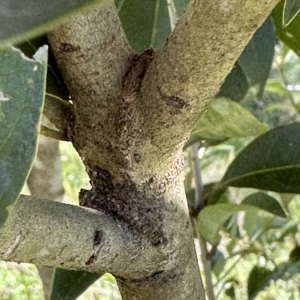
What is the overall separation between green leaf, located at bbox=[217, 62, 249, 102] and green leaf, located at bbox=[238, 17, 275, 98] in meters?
0.02

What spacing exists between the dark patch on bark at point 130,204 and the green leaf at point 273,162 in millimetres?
204

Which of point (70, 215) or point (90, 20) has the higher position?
point (90, 20)

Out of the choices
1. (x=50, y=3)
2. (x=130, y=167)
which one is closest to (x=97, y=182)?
(x=130, y=167)

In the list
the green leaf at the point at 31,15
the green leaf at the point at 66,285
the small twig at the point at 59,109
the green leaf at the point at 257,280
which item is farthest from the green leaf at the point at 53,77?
the green leaf at the point at 257,280

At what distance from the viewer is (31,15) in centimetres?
26

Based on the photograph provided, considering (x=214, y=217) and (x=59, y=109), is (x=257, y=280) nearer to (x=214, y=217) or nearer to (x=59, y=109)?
(x=214, y=217)

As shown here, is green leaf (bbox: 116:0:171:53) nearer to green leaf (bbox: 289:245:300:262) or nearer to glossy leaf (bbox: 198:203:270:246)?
glossy leaf (bbox: 198:203:270:246)

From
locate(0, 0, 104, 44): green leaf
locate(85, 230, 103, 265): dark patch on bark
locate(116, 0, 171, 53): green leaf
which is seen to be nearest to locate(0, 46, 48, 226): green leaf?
locate(0, 0, 104, 44): green leaf

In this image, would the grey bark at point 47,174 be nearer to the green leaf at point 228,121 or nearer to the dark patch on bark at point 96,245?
the green leaf at point 228,121

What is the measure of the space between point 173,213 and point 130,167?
0.04 m

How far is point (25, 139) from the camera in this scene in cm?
22

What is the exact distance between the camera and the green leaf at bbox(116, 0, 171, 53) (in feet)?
1.74

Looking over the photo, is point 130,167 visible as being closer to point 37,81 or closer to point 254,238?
point 37,81

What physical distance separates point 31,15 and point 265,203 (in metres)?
0.49
